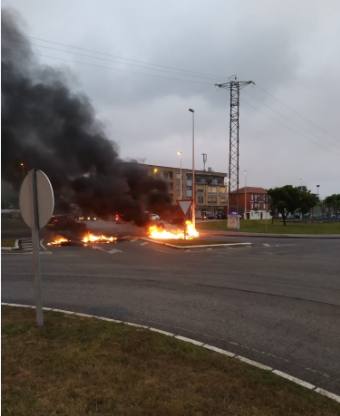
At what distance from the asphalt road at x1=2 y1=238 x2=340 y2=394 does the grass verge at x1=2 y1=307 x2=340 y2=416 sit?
0.67 m

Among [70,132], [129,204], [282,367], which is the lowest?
[282,367]

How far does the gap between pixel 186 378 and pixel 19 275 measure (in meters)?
7.49

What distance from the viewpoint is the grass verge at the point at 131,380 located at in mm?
3141

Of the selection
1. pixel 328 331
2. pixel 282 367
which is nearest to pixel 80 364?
pixel 282 367

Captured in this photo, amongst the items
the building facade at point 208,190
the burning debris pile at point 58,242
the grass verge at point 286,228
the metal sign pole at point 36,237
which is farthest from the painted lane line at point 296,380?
the building facade at point 208,190

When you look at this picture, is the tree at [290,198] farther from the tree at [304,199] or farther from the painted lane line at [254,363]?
the painted lane line at [254,363]

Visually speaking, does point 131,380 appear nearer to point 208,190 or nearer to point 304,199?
point 304,199

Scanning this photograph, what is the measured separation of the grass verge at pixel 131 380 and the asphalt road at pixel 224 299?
0.67 meters

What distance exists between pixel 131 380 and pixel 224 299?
424 cm

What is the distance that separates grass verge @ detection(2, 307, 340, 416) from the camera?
10.3 feet

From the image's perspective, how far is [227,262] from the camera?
13312 mm

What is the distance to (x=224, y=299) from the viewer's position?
25.1 ft

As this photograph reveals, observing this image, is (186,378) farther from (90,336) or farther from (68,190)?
(68,190)

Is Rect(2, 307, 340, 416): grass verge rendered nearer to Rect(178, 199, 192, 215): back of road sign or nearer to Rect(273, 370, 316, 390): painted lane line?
Rect(273, 370, 316, 390): painted lane line
